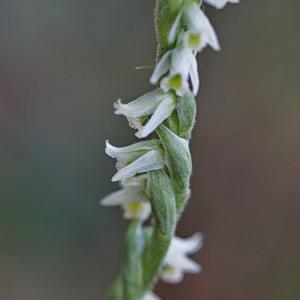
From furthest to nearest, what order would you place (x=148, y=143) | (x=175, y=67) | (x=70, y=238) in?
(x=70, y=238), (x=148, y=143), (x=175, y=67)

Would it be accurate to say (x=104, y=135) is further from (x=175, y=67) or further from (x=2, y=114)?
(x=175, y=67)

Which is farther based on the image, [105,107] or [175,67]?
[105,107]

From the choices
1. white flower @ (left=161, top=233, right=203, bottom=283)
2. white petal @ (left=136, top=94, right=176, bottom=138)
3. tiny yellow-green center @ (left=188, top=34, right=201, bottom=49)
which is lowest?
white flower @ (left=161, top=233, right=203, bottom=283)

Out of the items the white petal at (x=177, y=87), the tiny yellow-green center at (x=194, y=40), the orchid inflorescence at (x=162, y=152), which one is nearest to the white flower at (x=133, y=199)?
the orchid inflorescence at (x=162, y=152)

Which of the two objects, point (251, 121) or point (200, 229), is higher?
point (251, 121)

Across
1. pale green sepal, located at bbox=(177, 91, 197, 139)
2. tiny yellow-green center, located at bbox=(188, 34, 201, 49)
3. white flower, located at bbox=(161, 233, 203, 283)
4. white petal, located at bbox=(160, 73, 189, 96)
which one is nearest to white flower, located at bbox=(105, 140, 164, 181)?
pale green sepal, located at bbox=(177, 91, 197, 139)

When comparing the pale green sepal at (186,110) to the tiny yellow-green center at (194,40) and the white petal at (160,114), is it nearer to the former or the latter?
the white petal at (160,114)

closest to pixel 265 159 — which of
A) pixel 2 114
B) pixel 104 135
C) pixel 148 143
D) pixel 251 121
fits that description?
pixel 251 121

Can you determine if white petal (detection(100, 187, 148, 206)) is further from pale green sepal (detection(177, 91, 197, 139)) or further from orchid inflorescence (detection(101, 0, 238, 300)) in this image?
pale green sepal (detection(177, 91, 197, 139))
